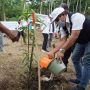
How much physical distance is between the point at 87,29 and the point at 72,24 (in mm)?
384

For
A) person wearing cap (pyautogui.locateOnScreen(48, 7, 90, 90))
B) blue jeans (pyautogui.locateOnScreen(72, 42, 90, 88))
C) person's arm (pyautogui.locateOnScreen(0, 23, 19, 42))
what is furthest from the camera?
blue jeans (pyautogui.locateOnScreen(72, 42, 90, 88))

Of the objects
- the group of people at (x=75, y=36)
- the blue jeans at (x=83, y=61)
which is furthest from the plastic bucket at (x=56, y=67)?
the blue jeans at (x=83, y=61)

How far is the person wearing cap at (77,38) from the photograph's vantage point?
16.4 ft

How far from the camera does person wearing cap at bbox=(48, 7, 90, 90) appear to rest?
4988 millimetres

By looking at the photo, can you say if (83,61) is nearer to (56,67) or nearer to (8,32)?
(56,67)

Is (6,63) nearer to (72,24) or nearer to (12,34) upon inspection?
(72,24)

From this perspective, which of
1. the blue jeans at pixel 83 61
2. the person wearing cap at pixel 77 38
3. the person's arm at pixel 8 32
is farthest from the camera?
the blue jeans at pixel 83 61

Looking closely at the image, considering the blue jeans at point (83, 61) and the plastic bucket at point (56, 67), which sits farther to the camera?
the blue jeans at point (83, 61)

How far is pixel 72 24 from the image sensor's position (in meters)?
5.05

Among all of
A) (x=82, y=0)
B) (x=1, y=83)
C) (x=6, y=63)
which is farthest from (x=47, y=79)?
(x=82, y=0)

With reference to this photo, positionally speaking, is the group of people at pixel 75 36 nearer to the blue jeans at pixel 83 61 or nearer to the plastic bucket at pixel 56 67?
the blue jeans at pixel 83 61

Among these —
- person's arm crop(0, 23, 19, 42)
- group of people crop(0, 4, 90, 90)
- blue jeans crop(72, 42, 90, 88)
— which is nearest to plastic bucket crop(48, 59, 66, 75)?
group of people crop(0, 4, 90, 90)

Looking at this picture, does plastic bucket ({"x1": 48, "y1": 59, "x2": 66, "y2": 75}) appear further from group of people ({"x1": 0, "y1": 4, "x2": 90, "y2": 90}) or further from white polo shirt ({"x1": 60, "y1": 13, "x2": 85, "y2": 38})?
white polo shirt ({"x1": 60, "y1": 13, "x2": 85, "y2": 38})

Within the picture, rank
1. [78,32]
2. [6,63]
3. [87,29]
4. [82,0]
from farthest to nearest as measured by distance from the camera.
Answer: [82,0], [6,63], [87,29], [78,32]
